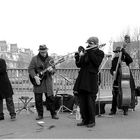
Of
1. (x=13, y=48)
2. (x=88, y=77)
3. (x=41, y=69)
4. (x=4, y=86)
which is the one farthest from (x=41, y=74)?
(x=13, y=48)

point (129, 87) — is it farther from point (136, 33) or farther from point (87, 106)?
point (136, 33)

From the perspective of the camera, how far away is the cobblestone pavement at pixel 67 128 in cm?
551

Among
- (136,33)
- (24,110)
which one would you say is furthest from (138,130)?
(136,33)

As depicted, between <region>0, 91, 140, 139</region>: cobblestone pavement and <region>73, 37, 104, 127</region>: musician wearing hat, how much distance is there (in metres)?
0.34

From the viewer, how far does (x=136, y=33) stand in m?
43.7

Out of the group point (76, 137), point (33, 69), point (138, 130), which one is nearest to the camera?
point (76, 137)

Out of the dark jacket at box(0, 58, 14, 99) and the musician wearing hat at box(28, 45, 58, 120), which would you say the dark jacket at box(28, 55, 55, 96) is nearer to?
the musician wearing hat at box(28, 45, 58, 120)

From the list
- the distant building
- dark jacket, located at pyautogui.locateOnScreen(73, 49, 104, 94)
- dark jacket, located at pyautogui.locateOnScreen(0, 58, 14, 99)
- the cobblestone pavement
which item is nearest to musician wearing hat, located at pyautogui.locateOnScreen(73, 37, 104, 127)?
dark jacket, located at pyautogui.locateOnScreen(73, 49, 104, 94)

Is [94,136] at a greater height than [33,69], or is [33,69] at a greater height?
[33,69]

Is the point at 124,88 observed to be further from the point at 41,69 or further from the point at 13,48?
the point at 13,48

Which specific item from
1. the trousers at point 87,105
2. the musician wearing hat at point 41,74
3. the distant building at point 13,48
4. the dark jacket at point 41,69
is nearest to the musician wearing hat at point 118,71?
the trousers at point 87,105

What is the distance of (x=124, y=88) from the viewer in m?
7.58

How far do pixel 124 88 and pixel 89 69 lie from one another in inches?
66.7

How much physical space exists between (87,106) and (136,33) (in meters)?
38.9
